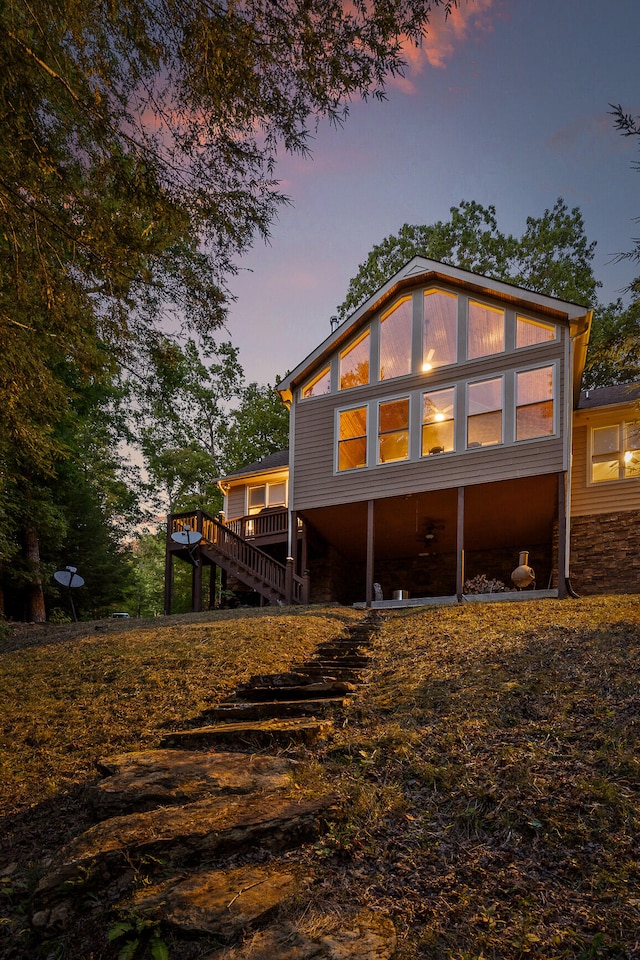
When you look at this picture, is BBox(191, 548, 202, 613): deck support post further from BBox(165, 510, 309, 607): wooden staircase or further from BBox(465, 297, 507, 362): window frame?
BBox(465, 297, 507, 362): window frame

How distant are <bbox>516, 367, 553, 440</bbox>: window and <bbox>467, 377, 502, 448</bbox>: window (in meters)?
0.42

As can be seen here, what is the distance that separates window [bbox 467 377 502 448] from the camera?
12586 mm

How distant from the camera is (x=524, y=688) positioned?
16.3ft

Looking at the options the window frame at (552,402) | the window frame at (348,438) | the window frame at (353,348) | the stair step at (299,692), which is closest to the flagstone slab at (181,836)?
the stair step at (299,692)

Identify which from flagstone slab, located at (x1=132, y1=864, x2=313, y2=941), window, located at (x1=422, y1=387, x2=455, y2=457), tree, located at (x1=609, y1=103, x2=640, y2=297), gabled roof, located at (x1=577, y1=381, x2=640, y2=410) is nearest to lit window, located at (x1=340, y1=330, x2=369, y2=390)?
window, located at (x1=422, y1=387, x2=455, y2=457)

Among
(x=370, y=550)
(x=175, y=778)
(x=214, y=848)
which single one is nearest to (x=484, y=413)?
(x=370, y=550)

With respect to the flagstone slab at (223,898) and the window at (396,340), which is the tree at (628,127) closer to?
the flagstone slab at (223,898)

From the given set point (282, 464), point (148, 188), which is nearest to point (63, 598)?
point (282, 464)

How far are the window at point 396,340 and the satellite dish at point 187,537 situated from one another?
584 cm

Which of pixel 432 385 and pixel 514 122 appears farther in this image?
pixel 514 122

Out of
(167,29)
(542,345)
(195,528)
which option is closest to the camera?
(167,29)

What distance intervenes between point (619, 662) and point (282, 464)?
13.3 meters

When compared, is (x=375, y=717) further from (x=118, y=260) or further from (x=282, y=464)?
(x=282, y=464)

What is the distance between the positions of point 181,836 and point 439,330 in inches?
488
